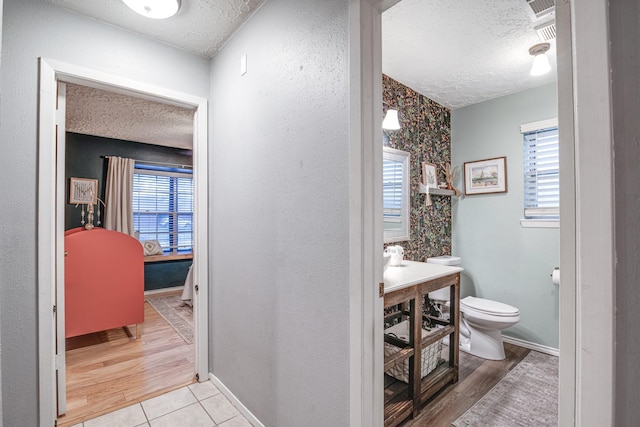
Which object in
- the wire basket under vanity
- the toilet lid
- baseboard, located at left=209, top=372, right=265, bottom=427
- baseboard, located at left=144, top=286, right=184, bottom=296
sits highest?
the toilet lid

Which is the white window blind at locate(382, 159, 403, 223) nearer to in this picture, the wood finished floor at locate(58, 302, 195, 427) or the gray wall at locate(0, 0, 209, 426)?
the wood finished floor at locate(58, 302, 195, 427)

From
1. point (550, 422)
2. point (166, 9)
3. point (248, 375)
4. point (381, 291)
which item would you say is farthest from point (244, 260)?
point (550, 422)

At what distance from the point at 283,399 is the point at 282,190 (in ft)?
3.65

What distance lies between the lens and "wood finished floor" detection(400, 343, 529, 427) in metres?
1.86

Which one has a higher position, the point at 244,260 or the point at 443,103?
the point at 443,103

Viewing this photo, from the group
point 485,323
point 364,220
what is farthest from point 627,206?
point 485,323

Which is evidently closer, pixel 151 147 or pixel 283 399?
pixel 283 399

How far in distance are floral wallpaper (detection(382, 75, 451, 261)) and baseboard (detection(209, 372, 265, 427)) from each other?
5.99 ft

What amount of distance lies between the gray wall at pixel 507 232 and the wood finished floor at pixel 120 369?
10.1 feet

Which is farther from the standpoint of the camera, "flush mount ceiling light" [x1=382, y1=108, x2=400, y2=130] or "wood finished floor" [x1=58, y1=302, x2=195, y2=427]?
"flush mount ceiling light" [x1=382, y1=108, x2=400, y2=130]

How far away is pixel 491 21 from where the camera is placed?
1.92 m

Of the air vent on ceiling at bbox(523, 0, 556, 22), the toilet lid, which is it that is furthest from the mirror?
the air vent on ceiling at bbox(523, 0, 556, 22)

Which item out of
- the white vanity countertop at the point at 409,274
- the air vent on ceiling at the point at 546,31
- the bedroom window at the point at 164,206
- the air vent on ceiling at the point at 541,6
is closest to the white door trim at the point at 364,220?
the white vanity countertop at the point at 409,274

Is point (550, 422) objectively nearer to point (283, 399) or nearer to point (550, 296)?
point (550, 296)
